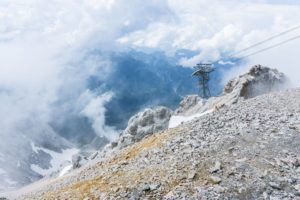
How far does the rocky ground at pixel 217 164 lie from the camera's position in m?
26.8

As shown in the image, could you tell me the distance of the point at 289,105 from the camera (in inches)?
1544

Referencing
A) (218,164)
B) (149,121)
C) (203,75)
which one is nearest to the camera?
(218,164)

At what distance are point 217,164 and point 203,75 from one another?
80.7 m

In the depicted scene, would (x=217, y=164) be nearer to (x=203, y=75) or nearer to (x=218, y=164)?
(x=218, y=164)

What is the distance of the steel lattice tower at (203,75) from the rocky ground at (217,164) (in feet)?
228

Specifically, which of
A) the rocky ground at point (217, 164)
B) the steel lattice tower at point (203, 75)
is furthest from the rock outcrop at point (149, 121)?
the rocky ground at point (217, 164)

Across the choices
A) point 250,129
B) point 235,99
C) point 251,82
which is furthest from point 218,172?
point 251,82

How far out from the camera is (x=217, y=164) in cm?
2880

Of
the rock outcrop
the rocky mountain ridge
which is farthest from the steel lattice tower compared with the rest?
the rocky mountain ridge

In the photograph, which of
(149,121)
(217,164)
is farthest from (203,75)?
(217,164)

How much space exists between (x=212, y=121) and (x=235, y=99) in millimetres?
37138

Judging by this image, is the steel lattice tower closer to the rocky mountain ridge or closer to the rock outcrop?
the rock outcrop

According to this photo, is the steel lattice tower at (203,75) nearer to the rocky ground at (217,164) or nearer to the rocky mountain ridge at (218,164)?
the rocky mountain ridge at (218,164)

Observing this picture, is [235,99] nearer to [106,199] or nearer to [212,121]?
[212,121]
